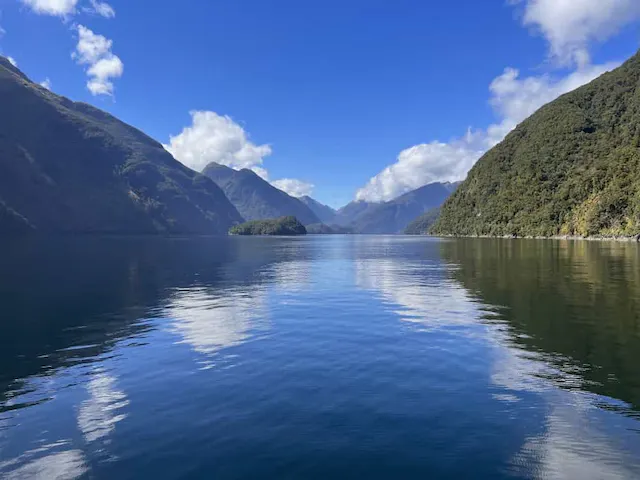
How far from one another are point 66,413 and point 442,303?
117 ft

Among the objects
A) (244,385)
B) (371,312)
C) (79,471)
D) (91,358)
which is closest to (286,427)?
(244,385)

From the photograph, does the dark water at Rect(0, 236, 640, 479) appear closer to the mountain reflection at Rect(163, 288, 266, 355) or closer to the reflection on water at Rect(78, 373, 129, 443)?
the reflection on water at Rect(78, 373, 129, 443)

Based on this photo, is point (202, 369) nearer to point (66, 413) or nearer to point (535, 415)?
point (66, 413)

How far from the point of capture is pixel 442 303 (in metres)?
44.5

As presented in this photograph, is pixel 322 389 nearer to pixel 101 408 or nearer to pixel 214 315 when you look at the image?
pixel 101 408

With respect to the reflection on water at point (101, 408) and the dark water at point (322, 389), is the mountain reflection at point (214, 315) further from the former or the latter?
the reflection on water at point (101, 408)

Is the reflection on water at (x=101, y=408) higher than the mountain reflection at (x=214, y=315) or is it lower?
lower

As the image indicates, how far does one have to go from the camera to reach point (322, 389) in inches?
800

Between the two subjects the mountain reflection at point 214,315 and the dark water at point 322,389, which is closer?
the dark water at point 322,389

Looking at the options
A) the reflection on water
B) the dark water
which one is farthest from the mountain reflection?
the reflection on water

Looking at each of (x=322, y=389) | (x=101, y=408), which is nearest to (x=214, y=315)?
(x=101, y=408)

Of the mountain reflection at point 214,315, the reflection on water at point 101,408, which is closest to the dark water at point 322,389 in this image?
the reflection on water at point 101,408

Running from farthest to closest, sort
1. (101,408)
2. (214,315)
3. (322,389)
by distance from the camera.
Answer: (214,315), (322,389), (101,408)

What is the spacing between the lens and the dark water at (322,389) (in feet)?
45.5
